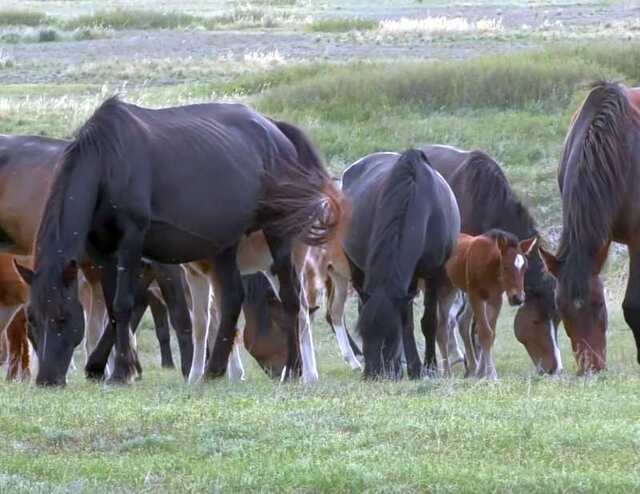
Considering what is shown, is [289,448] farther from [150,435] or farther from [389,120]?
[389,120]

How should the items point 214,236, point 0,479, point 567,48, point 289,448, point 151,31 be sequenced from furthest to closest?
point 151,31, point 567,48, point 214,236, point 289,448, point 0,479

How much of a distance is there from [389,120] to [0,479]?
2034 cm

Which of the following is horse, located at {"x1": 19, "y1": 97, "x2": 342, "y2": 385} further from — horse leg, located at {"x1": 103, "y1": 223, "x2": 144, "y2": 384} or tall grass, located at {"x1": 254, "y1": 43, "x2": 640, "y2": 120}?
tall grass, located at {"x1": 254, "y1": 43, "x2": 640, "y2": 120}

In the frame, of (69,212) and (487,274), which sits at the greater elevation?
(69,212)

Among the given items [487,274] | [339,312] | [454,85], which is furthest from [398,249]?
[454,85]

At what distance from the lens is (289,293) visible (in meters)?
11.9

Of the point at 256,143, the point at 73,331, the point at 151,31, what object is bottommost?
the point at 151,31

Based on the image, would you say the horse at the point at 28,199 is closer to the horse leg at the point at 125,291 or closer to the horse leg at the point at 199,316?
the horse leg at the point at 199,316

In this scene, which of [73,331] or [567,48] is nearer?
[73,331]

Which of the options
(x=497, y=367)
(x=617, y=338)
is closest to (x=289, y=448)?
(x=497, y=367)

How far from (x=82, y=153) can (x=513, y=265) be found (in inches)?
149

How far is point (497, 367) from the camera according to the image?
45.5 feet

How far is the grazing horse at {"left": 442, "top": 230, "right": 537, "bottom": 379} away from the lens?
472 inches

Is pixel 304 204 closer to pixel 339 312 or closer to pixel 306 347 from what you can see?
pixel 306 347
